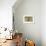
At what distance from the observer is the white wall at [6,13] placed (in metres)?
3.70

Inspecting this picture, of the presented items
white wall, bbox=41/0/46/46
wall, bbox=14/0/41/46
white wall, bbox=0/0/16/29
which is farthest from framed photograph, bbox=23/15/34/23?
white wall, bbox=0/0/16/29

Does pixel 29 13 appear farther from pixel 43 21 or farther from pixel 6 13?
pixel 6 13

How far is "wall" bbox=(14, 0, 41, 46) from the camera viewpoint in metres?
4.68

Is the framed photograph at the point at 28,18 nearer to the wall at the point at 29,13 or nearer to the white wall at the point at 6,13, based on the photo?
the wall at the point at 29,13

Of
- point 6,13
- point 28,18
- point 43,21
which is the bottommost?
point 43,21

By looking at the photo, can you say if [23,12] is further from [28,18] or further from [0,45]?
[0,45]

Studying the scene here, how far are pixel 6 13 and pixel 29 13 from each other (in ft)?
4.21

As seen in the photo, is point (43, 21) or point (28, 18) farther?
point (28, 18)

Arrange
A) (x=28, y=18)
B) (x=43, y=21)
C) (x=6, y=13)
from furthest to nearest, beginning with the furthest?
(x=28, y=18), (x=43, y=21), (x=6, y=13)

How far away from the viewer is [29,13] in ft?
15.4

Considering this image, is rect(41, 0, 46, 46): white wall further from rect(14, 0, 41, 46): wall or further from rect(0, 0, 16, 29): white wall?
rect(0, 0, 16, 29): white wall

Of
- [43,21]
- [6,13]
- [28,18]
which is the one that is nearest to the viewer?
[6,13]

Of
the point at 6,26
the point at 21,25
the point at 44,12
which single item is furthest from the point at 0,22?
the point at 44,12

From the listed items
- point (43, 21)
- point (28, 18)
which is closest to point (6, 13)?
point (28, 18)
